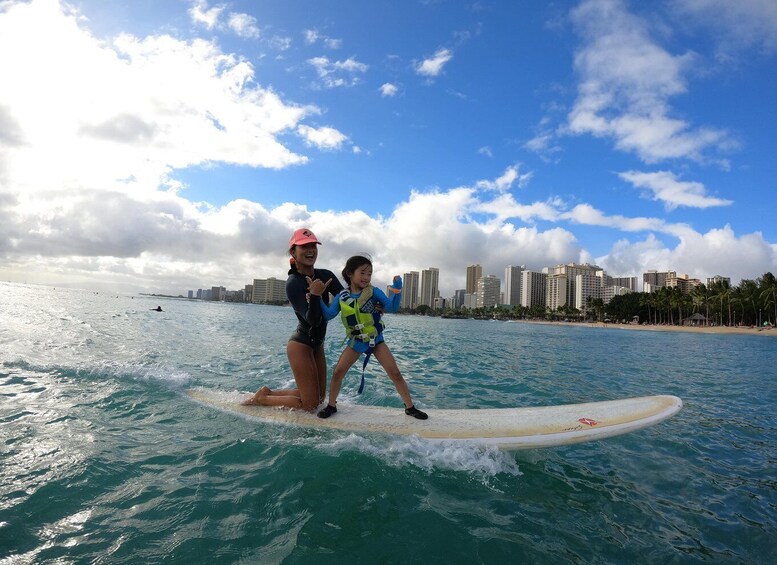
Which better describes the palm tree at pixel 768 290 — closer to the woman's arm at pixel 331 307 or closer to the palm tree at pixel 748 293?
the palm tree at pixel 748 293

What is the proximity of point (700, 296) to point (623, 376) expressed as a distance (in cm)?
11376

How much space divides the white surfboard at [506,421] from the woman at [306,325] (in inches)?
9.5

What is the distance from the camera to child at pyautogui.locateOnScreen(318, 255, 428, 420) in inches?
218

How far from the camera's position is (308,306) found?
550 centimetres

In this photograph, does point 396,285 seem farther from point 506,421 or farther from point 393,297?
point 506,421

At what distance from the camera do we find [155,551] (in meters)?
2.81

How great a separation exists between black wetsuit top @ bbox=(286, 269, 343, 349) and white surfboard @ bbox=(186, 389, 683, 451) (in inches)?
47.0

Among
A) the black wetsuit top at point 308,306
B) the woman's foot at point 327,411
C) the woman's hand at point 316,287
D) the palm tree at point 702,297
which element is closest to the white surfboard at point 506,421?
the woman's foot at point 327,411

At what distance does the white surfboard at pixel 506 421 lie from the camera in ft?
15.8

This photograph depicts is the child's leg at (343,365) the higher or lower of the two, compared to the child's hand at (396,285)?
lower

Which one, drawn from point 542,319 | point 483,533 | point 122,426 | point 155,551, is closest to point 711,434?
point 483,533

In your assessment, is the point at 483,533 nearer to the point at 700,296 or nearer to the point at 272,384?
the point at 272,384

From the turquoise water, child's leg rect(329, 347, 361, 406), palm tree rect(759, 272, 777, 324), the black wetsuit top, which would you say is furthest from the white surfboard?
palm tree rect(759, 272, 777, 324)

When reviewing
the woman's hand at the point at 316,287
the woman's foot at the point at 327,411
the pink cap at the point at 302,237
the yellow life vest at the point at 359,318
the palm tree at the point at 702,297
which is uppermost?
the palm tree at the point at 702,297
